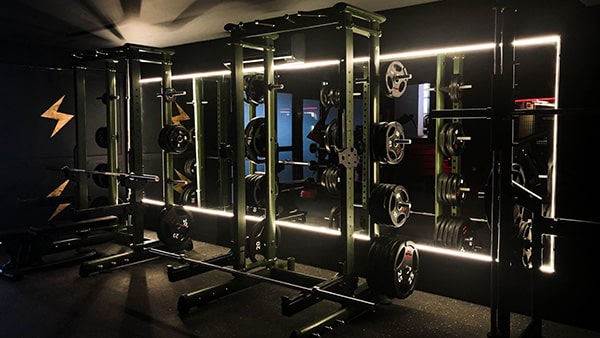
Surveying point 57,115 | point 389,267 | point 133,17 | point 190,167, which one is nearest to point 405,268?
point 389,267

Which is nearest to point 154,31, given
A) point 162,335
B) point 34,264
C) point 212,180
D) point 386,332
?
point 212,180

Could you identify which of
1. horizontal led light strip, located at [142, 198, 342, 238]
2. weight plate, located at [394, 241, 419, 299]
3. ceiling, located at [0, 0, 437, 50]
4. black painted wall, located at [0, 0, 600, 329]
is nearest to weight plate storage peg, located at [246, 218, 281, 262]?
horizontal led light strip, located at [142, 198, 342, 238]

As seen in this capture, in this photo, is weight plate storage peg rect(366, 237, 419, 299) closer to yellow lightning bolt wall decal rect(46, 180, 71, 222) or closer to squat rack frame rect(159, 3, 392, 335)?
squat rack frame rect(159, 3, 392, 335)

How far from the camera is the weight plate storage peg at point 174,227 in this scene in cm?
434

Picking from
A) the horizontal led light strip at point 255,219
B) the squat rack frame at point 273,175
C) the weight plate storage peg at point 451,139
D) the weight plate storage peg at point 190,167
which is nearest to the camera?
the squat rack frame at point 273,175

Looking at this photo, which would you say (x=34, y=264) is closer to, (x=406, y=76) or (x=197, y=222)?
(x=197, y=222)

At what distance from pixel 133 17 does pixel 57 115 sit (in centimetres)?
197

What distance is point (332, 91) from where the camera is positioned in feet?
15.3

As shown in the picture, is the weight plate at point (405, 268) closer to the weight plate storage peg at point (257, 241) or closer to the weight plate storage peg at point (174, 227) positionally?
the weight plate storage peg at point (257, 241)

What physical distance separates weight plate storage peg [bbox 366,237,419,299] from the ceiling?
173cm

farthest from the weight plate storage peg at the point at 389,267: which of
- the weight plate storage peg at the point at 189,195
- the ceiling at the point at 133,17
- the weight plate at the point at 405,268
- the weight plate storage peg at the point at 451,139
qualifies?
the weight plate storage peg at the point at 189,195

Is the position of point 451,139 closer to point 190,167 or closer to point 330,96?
point 330,96

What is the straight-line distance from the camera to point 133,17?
3.95m

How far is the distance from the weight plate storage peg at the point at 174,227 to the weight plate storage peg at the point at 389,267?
→ 2.05m
